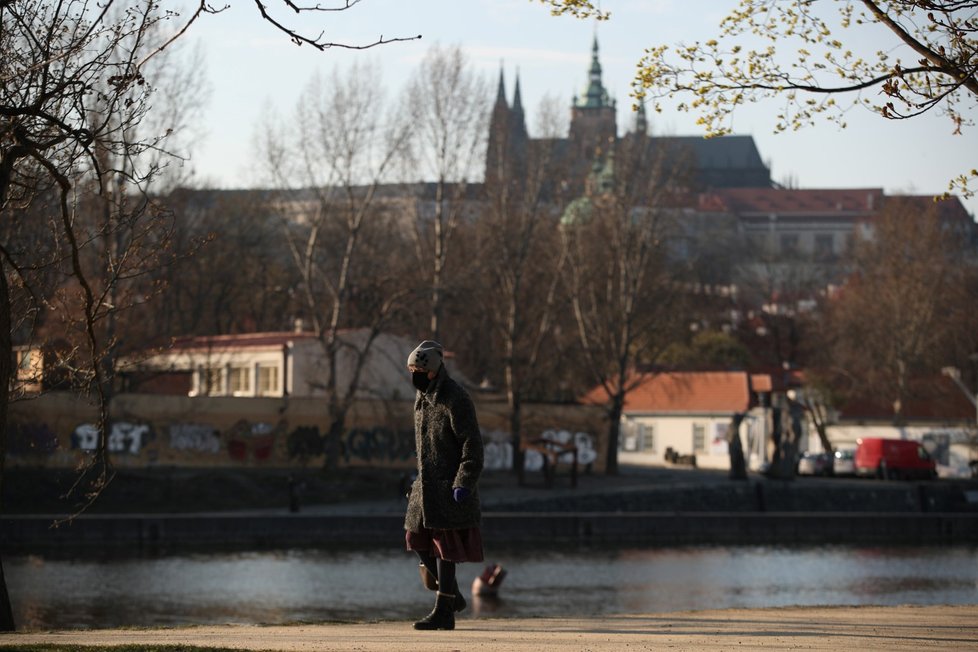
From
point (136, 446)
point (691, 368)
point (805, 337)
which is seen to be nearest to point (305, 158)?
point (136, 446)

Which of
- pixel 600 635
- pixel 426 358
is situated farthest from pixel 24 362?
pixel 600 635

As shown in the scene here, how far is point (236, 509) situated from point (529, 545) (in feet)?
27.6

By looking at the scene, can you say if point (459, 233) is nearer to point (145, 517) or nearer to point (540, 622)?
point (145, 517)

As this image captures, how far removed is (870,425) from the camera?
7631 cm

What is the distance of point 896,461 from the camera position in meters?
61.5

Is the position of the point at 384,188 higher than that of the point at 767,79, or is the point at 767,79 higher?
the point at 384,188

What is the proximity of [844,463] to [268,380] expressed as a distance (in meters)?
24.4

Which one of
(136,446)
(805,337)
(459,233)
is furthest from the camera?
(805,337)

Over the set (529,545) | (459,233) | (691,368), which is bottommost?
(529,545)

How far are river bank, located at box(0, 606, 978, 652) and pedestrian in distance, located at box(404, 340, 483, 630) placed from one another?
622mm

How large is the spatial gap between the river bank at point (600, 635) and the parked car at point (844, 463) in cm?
5296

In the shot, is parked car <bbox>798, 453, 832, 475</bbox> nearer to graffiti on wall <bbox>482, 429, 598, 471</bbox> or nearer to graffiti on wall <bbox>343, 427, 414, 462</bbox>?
graffiti on wall <bbox>482, 429, 598, 471</bbox>

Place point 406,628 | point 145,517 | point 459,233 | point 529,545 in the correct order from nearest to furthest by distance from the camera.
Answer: point 406,628
point 145,517
point 529,545
point 459,233

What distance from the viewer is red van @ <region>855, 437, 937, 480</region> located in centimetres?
6128
